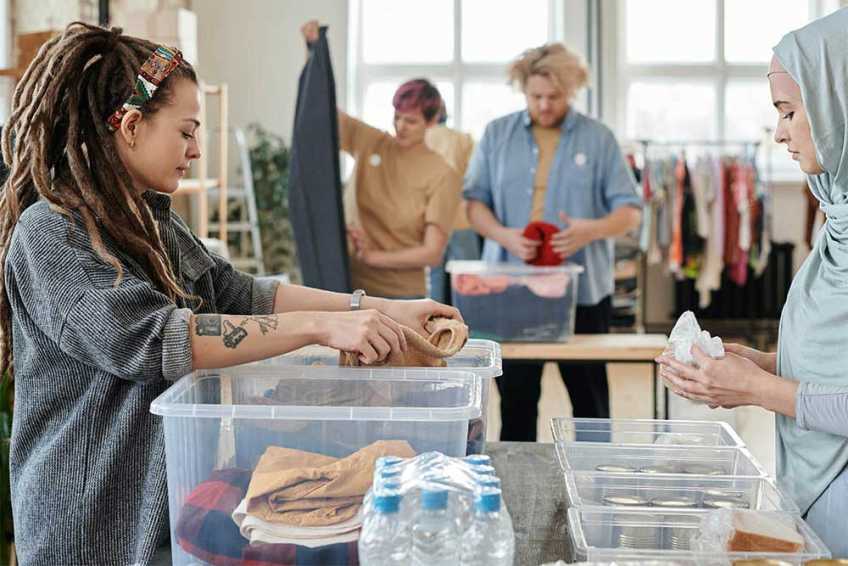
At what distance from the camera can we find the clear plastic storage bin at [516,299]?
140 inches

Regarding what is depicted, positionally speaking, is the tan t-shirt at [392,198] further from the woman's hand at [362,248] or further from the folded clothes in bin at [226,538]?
the folded clothes in bin at [226,538]

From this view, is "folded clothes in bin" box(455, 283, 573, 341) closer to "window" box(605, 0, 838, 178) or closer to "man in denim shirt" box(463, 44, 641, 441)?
"man in denim shirt" box(463, 44, 641, 441)

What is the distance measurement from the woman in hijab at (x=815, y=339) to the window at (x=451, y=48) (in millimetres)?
6255

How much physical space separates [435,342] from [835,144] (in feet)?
2.30

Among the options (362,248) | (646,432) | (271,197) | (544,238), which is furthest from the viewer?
(271,197)

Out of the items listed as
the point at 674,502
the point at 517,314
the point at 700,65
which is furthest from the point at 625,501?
the point at 700,65

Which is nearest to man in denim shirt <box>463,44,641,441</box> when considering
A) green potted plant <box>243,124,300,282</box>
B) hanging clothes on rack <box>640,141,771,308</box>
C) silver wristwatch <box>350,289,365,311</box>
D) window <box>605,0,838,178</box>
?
silver wristwatch <box>350,289,365,311</box>

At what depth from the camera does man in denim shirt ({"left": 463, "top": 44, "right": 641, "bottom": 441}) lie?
3.81m

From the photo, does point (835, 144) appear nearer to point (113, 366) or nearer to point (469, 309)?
point (113, 366)

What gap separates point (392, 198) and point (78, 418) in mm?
2166

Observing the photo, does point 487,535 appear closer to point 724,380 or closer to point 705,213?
point 724,380

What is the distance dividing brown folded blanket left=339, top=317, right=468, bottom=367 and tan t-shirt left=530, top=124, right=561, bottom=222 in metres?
2.06

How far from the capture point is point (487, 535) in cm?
115

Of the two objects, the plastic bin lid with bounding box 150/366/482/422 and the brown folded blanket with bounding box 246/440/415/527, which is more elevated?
the plastic bin lid with bounding box 150/366/482/422
